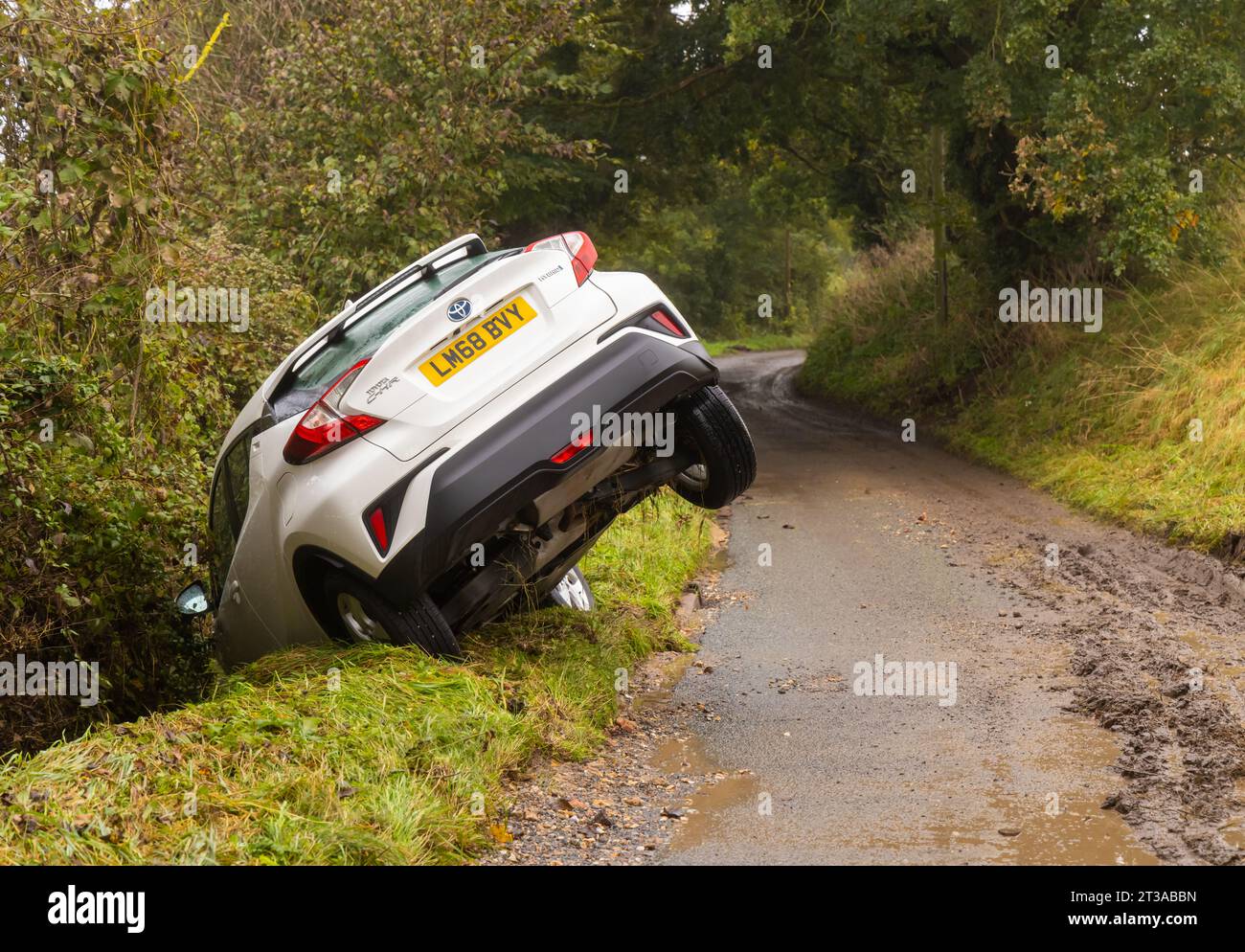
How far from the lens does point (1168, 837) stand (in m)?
4.37

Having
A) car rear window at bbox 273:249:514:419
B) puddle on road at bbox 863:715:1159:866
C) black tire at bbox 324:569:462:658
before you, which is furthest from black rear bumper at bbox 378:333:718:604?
puddle on road at bbox 863:715:1159:866

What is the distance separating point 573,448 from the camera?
18.7ft

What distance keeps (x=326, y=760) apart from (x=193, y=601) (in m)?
2.34

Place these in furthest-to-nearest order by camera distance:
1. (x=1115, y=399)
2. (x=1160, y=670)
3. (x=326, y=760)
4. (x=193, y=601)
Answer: (x=1115, y=399), (x=193, y=601), (x=1160, y=670), (x=326, y=760)

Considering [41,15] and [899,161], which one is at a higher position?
[899,161]

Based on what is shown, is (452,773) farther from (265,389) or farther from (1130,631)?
(1130,631)

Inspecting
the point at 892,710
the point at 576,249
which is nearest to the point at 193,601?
the point at 576,249

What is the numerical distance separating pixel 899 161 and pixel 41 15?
2438 cm

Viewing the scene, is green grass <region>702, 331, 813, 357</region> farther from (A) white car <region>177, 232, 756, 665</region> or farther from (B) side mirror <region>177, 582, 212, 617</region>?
(A) white car <region>177, 232, 756, 665</region>

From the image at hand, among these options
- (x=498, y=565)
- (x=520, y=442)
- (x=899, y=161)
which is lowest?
(x=498, y=565)

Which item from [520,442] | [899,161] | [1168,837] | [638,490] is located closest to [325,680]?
[520,442]

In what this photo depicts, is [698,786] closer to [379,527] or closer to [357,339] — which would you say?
[379,527]

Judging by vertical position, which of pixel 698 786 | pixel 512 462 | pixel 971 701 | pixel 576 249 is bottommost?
pixel 698 786
